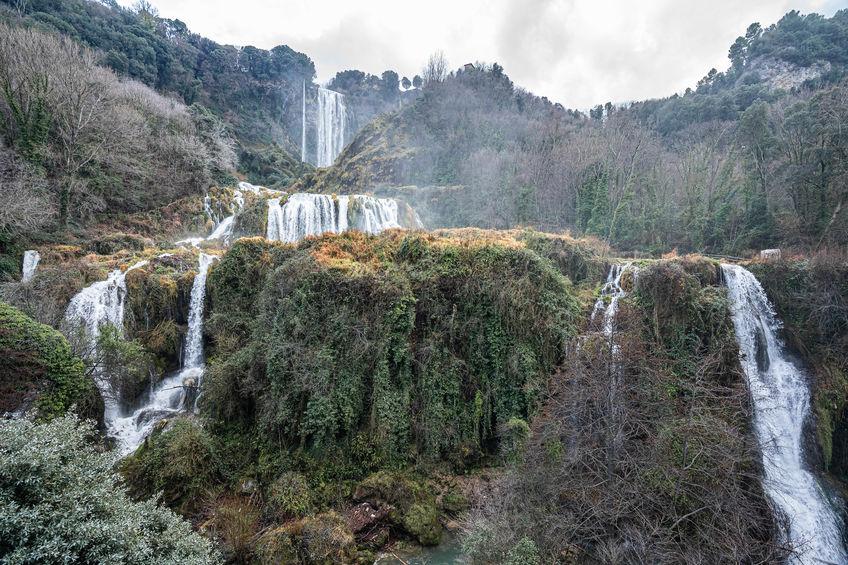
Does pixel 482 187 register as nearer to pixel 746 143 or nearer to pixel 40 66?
pixel 746 143

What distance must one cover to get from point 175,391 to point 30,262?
1010cm

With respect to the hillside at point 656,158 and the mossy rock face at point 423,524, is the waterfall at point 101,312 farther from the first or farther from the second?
the hillside at point 656,158

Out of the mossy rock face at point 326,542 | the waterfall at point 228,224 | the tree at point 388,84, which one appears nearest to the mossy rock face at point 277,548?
the mossy rock face at point 326,542

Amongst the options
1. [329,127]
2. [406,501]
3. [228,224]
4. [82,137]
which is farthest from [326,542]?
[329,127]

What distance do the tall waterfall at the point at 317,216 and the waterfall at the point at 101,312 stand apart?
31.0ft

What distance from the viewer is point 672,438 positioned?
24.6 feet

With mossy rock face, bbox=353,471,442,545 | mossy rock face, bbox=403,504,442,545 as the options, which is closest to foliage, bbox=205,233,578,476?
mossy rock face, bbox=353,471,442,545

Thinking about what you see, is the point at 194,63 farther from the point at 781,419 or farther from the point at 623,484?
the point at 781,419

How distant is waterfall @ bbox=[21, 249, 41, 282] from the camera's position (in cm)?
1571

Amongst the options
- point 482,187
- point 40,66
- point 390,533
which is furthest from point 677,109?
point 40,66

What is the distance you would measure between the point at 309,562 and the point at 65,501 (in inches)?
190

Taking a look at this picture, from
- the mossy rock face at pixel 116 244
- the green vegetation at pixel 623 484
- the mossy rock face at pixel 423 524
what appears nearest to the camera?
the green vegetation at pixel 623 484

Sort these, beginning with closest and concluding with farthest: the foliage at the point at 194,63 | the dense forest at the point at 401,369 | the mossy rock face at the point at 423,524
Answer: the dense forest at the point at 401,369 → the mossy rock face at the point at 423,524 → the foliage at the point at 194,63

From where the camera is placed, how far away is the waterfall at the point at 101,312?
456 inches
